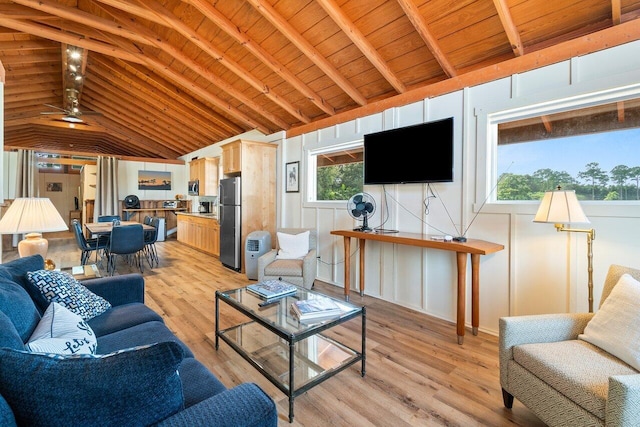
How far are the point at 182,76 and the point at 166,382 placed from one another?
484cm

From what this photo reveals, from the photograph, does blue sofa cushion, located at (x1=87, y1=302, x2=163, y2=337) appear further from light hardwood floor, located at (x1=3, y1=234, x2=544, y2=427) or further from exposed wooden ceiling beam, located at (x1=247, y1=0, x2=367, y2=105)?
exposed wooden ceiling beam, located at (x1=247, y1=0, x2=367, y2=105)

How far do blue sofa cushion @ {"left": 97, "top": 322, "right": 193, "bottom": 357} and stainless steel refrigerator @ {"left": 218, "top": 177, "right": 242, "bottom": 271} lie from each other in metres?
3.11

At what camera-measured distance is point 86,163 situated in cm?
840

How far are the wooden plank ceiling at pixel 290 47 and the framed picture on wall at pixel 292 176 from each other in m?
0.57

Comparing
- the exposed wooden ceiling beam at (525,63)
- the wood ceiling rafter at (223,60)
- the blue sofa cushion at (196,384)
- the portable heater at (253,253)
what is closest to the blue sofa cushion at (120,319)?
the blue sofa cushion at (196,384)

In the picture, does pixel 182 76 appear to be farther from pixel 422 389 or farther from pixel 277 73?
pixel 422 389

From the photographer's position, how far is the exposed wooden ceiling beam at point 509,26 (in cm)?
213

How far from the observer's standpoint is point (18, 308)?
127cm

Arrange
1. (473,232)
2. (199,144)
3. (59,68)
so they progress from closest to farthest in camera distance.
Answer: (473,232), (59,68), (199,144)

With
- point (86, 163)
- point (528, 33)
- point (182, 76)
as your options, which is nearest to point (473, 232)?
point (528, 33)

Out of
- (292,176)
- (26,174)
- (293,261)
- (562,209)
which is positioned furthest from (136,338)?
(26,174)

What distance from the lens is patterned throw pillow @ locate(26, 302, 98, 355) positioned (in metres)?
1.06

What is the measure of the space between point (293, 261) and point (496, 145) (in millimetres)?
2610

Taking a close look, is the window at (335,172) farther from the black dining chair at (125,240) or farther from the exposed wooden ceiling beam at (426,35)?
the black dining chair at (125,240)
